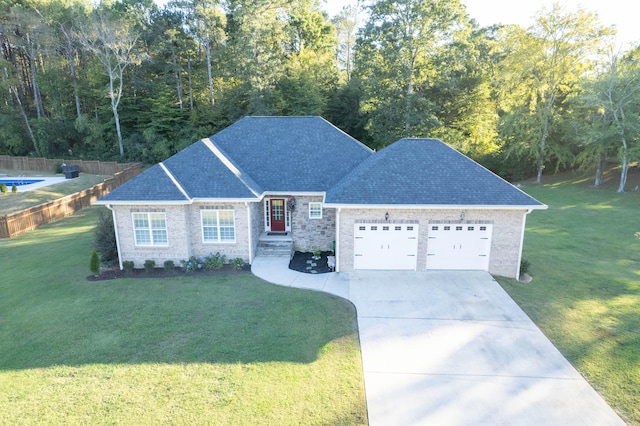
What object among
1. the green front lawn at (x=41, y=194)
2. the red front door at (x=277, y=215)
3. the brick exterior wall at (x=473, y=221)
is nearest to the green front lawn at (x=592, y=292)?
the brick exterior wall at (x=473, y=221)

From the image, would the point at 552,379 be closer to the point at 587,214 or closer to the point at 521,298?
the point at 521,298

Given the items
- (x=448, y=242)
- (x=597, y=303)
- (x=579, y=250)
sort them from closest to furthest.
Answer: (x=597, y=303)
(x=448, y=242)
(x=579, y=250)

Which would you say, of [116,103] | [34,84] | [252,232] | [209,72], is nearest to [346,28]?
[209,72]

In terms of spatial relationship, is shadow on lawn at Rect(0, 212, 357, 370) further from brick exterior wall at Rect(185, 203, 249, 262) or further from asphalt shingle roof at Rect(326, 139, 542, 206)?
asphalt shingle roof at Rect(326, 139, 542, 206)

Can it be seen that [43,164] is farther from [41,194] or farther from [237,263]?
[237,263]

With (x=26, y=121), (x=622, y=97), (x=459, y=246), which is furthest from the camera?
(x=26, y=121)

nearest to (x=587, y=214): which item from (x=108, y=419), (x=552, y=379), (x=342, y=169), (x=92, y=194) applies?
(x=342, y=169)

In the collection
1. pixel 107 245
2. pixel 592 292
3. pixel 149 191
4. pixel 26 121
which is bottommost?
pixel 592 292
